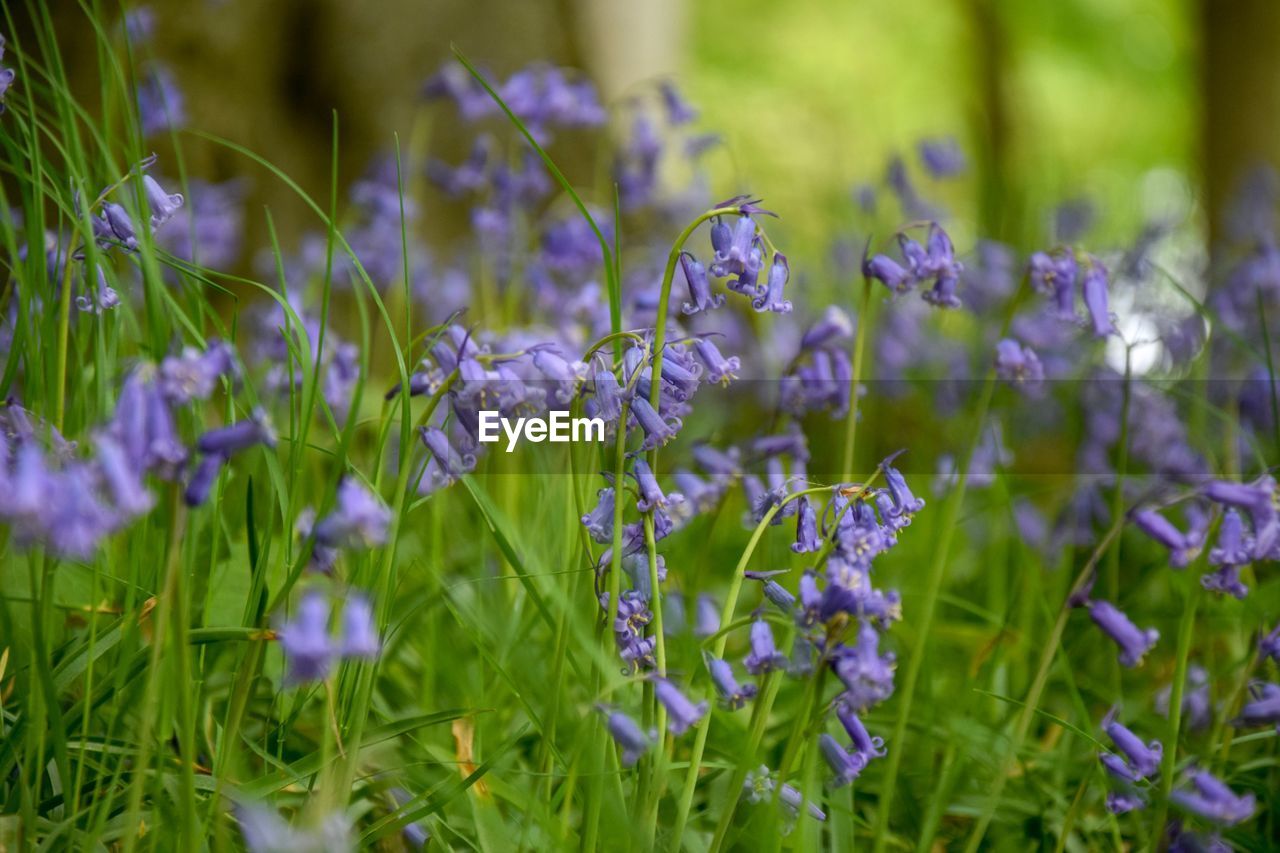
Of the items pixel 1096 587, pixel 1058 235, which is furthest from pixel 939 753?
pixel 1058 235

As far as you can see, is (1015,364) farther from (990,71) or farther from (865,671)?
(990,71)

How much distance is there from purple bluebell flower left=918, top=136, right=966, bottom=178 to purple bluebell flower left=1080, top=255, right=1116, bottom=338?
2559 millimetres

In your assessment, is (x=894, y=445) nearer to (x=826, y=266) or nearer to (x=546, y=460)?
(x=826, y=266)

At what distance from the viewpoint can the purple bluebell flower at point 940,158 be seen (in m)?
4.61

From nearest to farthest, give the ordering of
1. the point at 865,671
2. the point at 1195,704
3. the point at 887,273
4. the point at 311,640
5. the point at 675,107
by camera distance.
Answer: the point at 311,640 → the point at 865,671 → the point at 887,273 → the point at 1195,704 → the point at 675,107

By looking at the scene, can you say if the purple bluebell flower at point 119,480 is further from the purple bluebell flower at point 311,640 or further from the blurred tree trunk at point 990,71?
the blurred tree trunk at point 990,71

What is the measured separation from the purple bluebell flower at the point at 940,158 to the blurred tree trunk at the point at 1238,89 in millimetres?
2457

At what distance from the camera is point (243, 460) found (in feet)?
11.0

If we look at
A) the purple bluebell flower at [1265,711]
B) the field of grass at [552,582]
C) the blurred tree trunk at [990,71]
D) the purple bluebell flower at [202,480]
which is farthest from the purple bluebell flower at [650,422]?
the blurred tree trunk at [990,71]

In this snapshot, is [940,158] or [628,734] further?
[940,158]

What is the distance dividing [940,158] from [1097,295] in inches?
104

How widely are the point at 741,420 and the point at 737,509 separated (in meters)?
1.32

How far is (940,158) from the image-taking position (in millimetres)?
4621

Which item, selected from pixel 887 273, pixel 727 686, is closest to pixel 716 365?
pixel 887 273
